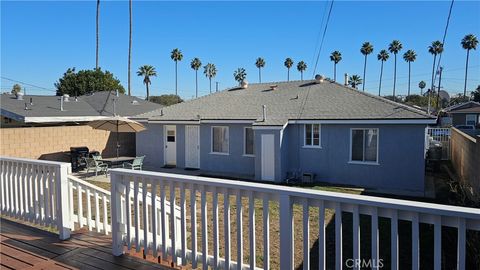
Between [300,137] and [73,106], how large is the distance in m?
14.3

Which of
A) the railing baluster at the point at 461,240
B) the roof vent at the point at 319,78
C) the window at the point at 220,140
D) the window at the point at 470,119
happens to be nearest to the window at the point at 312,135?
the window at the point at 220,140

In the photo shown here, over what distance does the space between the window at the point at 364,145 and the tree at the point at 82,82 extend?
31.0 m

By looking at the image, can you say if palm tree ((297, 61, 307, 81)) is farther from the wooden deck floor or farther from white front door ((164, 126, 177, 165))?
the wooden deck floor

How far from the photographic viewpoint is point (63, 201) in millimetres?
4477

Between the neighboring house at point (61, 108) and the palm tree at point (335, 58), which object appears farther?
the palm tree at point (335, 58)

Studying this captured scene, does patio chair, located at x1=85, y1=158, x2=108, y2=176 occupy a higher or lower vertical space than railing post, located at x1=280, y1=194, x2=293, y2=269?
lower

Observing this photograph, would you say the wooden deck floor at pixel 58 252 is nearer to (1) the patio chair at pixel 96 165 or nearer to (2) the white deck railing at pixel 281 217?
(2) the white deck railing at pixel 281 217

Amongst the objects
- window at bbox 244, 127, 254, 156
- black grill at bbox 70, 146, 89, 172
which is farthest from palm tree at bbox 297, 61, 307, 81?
black grill at bbox 70, 146, 89, 172

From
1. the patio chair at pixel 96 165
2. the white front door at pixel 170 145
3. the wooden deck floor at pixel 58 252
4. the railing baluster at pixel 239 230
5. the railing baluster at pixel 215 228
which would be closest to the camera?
the railing baluster at pixel 239 230

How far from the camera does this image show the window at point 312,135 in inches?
582

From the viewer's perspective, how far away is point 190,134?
59.6 feet

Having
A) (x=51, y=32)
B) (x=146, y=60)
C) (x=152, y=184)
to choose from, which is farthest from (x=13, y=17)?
(x=146, y=60)

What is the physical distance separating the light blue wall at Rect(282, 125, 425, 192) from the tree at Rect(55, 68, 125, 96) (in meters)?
28.6

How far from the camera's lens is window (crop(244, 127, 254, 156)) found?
53.7 feet
